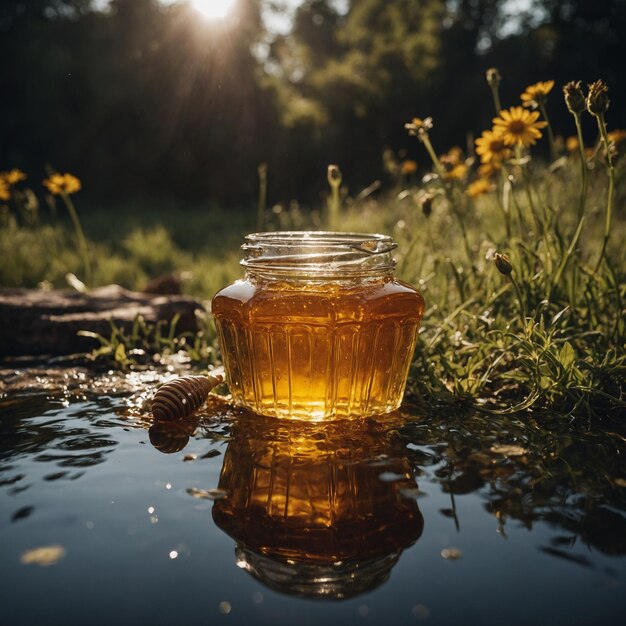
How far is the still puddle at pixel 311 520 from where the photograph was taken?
3.44ft

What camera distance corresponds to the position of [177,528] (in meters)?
1.27

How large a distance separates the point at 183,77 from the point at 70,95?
243 cm

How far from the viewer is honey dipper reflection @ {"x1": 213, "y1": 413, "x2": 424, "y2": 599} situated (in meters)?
1.14

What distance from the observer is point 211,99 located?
1468 centimetres

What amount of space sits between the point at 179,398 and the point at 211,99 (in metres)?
13.8

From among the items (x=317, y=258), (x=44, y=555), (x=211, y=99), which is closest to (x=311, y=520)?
(x=44, y=555)

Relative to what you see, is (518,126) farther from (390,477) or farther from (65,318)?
(65,318)

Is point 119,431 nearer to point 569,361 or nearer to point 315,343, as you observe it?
point 315,343

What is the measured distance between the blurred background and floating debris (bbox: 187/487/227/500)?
37.0 feet

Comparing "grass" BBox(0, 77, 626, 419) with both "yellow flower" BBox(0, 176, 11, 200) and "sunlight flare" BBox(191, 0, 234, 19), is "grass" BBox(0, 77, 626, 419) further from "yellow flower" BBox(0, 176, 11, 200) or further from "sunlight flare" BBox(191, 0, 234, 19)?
"sunlight flare" BBox(191, 0, 234, 19)

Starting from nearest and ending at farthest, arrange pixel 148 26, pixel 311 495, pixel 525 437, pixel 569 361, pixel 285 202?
pixel 311 495
pixel 525 437
pixel 569 361
pixel 285 202
pixel 148 26

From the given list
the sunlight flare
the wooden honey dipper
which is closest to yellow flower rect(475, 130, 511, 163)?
the wooden honey dipper

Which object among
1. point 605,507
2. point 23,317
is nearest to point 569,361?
point 605,507

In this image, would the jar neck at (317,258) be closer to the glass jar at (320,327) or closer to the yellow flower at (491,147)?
the glass jar at (320,327)
